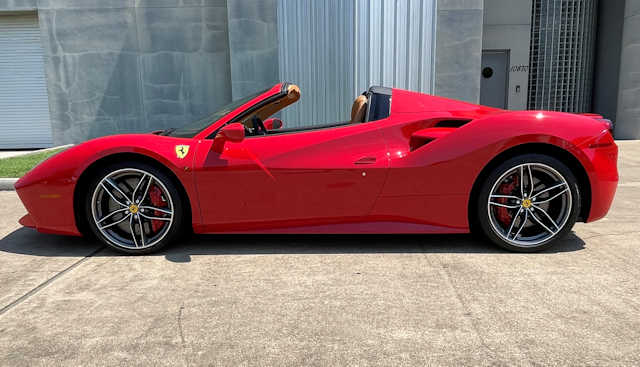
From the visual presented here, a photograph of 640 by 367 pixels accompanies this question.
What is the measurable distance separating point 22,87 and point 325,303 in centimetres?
1169

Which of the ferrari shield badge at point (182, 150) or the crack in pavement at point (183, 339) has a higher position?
the ferrari shield badge at point (182, 150)

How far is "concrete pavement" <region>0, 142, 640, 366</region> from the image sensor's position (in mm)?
2004

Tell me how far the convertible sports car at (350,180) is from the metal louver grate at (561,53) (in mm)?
9218

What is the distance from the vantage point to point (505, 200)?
10.7 ft

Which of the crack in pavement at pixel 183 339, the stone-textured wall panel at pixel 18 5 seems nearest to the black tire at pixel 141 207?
the crack in pavement at pixel 183 339

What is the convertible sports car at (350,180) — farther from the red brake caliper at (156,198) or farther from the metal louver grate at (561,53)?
the metal louver grate at (561,53)

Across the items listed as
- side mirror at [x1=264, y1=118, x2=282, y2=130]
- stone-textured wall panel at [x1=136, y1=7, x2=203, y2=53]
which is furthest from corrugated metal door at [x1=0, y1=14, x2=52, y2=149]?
side mirror at [x1=264, y1=118, x2=282, y2=130]

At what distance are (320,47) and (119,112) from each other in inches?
210

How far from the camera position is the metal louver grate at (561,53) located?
37.2 feet

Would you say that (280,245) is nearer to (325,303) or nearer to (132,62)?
(325,303)

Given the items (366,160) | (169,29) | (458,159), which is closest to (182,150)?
(366,160)

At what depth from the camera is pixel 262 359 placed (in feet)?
6.42

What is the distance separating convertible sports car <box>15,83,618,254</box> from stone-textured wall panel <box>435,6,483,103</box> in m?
6.11

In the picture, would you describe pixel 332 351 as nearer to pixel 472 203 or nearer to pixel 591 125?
pixel 472 203
